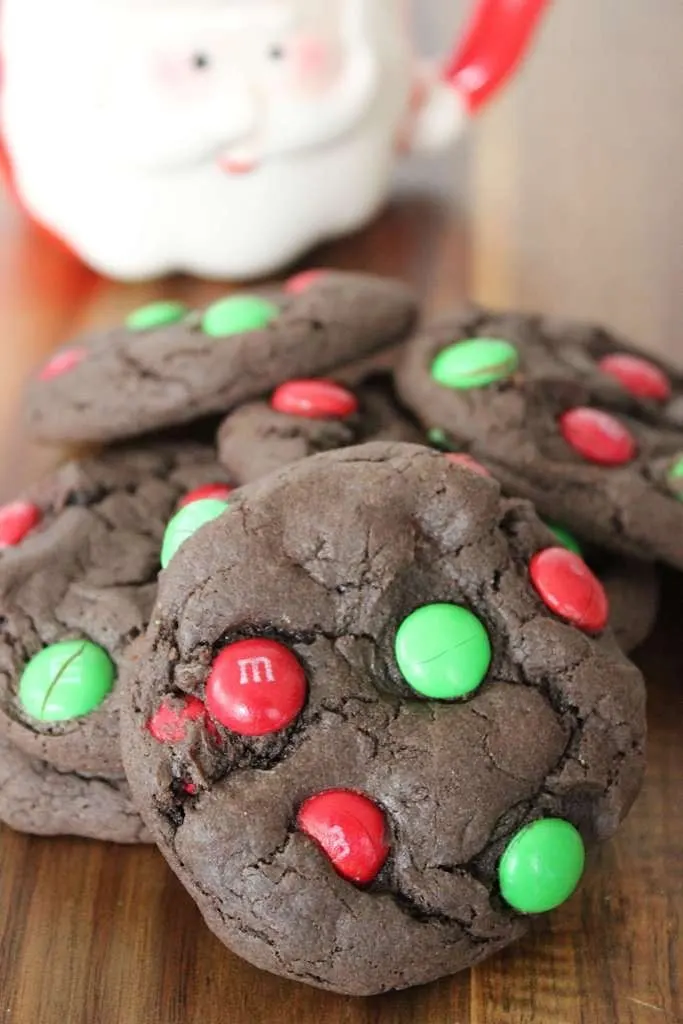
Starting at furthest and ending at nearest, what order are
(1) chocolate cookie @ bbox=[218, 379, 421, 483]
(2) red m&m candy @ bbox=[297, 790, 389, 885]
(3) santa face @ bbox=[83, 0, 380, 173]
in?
(3) santa face @ bbox=[83, 0, 380, 173] → (1) chocolate cookie @ bbox=[218, 379, 421, 483] → (2) red m&m candy @ bbox=[297, 790, 389, 885]

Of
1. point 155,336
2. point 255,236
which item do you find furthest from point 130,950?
point 255,236

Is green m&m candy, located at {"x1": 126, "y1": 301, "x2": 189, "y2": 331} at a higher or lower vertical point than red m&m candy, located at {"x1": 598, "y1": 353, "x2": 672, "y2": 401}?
higher

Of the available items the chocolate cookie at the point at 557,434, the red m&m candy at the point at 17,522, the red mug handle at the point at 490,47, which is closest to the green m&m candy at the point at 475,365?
the chocolate cookie at the point at 557,434

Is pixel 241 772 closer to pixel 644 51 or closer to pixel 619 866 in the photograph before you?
pixel 619 866

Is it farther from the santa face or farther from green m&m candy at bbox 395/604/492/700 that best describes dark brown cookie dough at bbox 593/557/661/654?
the santa face

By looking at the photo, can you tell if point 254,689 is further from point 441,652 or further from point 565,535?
point 565,535

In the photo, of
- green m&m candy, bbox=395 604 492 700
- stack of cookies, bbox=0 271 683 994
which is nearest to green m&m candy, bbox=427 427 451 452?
stack of cookies, bbox=0 271 683 994
